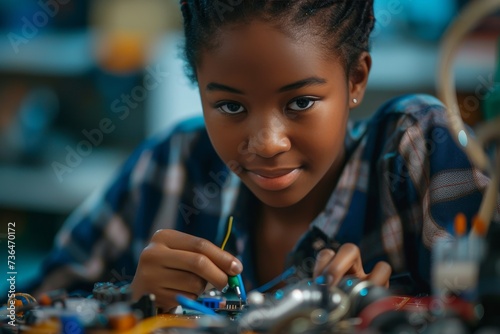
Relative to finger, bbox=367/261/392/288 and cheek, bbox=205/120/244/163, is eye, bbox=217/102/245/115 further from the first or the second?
finger, bbox=367/261/392/288

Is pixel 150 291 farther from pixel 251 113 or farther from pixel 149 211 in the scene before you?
pixel 149 211

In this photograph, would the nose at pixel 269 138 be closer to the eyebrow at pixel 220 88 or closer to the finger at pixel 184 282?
the eyebrow at pixel 220 88

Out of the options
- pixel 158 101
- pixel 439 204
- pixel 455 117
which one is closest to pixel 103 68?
pixel 158 101

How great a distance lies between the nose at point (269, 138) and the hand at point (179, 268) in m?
0.11

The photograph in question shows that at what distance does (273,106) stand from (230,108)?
0.19 feet

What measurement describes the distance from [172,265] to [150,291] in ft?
0.12

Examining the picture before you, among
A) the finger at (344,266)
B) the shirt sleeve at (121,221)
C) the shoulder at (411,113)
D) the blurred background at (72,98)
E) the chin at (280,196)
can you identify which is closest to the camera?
the finger at (344,266)

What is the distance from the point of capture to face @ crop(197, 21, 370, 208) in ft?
2.38

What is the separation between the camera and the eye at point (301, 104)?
74cm

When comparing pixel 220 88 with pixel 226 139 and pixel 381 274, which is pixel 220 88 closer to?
pixel 226 139

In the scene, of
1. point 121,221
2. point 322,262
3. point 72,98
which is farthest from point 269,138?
point 72,98

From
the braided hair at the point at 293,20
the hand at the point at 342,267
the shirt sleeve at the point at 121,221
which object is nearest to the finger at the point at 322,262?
the hand at the point at 342,267

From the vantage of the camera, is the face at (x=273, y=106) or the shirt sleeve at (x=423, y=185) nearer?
the face at (x=273, y=106)

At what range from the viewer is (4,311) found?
67 cm
